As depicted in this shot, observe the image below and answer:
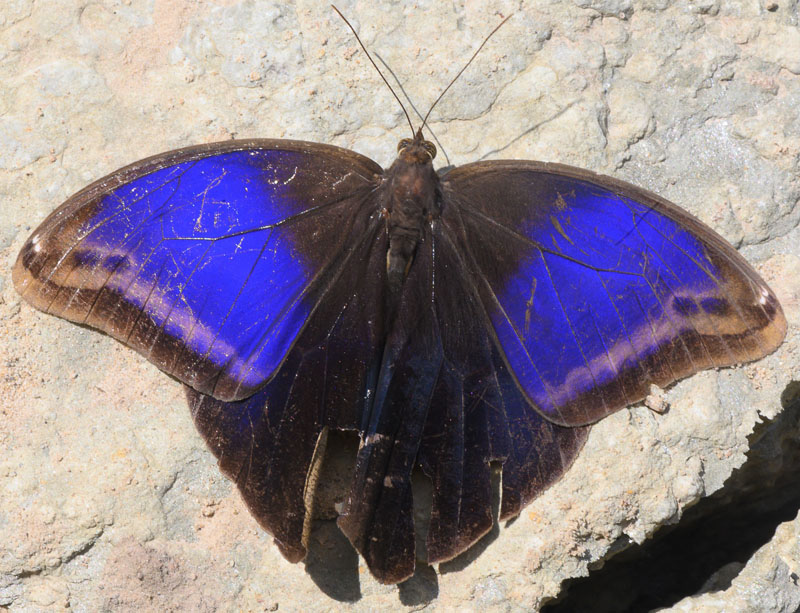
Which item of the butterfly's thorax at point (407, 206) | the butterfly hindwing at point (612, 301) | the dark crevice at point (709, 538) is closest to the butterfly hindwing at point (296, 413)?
the butterfly's thorax at point (407, 206)

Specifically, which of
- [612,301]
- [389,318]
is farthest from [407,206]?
[612,301]

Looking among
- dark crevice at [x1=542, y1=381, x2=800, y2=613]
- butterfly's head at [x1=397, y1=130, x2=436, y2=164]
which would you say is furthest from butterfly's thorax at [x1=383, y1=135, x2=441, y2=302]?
dark crevice at [x1=542, y1=381, x2=800, y2=613]

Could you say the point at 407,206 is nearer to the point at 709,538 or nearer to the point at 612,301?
the point at 612,301

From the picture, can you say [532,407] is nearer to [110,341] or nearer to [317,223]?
[317,223]

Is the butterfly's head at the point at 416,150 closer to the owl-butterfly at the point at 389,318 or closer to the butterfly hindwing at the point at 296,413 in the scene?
the owl-butterfly at the point at 389,318

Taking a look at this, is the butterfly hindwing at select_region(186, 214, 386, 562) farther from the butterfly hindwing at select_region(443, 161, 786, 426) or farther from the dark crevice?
the dark crevice
